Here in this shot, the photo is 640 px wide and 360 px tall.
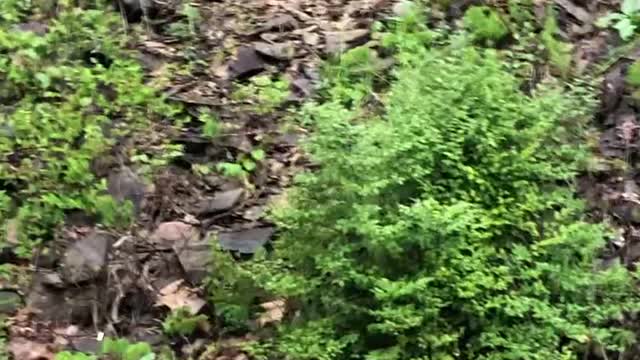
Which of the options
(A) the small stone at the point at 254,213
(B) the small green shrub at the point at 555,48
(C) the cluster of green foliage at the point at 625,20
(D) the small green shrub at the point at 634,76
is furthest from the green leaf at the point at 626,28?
(A) the small stone at the point at 254,213

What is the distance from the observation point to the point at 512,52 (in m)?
5.26

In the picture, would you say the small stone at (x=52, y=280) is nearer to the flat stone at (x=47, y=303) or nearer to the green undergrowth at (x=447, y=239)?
the flat stone at (x=47, y=303)

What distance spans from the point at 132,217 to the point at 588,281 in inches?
92.6

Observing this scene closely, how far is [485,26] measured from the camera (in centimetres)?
542

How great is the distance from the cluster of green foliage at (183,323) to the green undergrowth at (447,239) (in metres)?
0.52

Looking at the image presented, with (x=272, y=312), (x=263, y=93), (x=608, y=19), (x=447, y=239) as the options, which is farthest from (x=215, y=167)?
(x=608, y=19)

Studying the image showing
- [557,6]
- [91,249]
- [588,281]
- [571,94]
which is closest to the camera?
[588,281]

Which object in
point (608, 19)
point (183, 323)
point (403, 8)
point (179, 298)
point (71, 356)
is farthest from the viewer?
point (403, 8)

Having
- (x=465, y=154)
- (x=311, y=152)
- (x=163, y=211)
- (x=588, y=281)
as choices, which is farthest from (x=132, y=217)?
(x=588, y=281)

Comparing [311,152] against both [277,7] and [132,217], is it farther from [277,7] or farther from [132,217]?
[277,7]

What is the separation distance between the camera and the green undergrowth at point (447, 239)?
350 cm

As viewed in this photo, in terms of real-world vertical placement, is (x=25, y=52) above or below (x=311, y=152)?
below

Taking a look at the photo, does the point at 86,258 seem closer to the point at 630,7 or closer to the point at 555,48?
the point at 555,48

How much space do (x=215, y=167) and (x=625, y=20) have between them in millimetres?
2341
